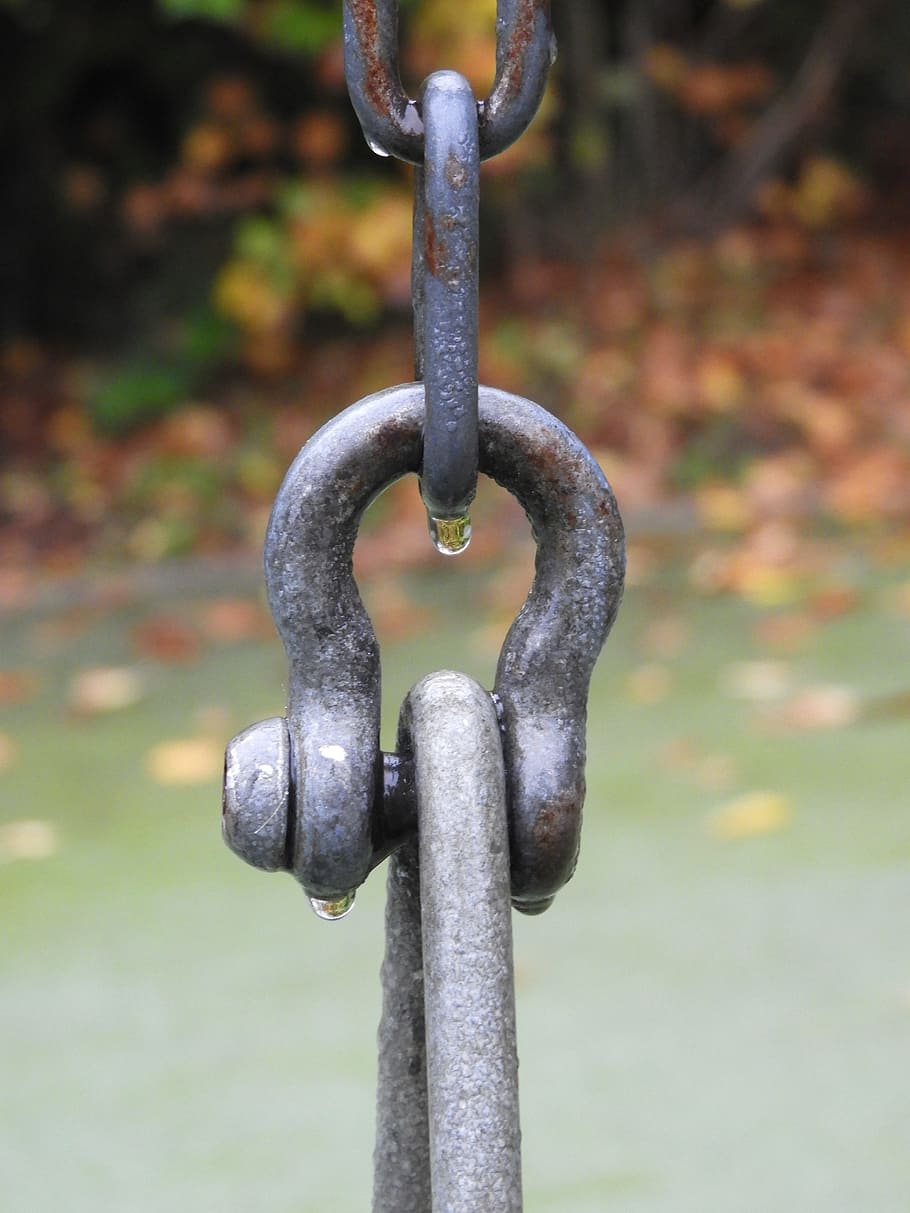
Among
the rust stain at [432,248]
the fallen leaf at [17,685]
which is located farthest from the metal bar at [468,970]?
the fallen leaf at [17,685]

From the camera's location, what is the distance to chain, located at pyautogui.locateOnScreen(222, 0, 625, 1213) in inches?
39.8

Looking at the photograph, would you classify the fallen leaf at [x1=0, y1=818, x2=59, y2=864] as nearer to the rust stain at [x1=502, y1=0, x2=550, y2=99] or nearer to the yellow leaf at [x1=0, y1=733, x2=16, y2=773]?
the yellow leaf at [x1=0, y1=733, x2=16, y2=773]

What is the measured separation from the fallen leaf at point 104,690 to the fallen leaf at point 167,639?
0.14 metres

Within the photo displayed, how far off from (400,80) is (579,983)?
2244 mm

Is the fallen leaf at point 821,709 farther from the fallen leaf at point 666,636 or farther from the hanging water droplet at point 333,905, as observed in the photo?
the hanging water droplet at point 333,905

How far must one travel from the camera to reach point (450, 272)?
1.02 metres

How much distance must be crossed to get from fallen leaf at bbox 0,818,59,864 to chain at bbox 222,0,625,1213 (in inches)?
102

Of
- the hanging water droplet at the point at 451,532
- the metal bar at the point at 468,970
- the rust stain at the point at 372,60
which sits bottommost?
the metal bar at the point at 468,970

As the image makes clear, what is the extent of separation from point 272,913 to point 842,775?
1.37 meters

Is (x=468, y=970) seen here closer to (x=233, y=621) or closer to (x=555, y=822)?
(x=555, y=822)

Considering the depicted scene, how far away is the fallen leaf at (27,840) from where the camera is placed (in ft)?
11.8

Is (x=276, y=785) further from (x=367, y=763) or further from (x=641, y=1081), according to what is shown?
(x=641, y=1081)

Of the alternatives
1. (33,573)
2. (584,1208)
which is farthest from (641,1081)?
(33,573)

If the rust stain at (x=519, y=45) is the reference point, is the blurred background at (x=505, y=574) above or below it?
above
